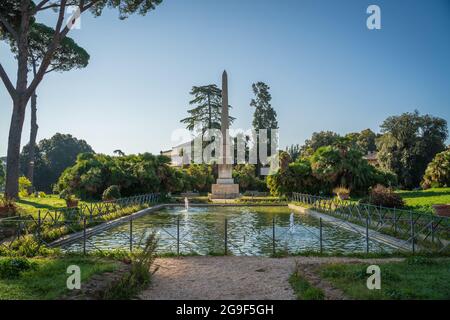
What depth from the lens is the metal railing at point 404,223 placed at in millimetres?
10250

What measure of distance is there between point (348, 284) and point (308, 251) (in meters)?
3.60

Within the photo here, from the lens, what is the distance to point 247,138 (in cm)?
5422

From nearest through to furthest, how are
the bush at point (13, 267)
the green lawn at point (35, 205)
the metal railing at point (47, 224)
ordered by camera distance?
the bush at point (13, 267) → the metal railing at point (47, 224) → the green lawn at point (35, 205)

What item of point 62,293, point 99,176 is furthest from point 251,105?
point 62,293

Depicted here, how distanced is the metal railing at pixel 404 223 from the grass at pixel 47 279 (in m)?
7.03

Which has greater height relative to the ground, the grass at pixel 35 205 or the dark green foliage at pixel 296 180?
the dark green foliage at pixel 296 180

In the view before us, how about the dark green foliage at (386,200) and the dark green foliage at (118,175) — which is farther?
the dark green foliage at (118,175)

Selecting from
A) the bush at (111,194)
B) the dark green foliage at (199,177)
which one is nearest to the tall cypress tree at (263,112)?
the dark green foliage at (199,177)

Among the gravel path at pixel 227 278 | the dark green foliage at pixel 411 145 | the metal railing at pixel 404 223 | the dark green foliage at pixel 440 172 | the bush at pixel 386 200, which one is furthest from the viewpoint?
the dark green foliage at pixel 411 145

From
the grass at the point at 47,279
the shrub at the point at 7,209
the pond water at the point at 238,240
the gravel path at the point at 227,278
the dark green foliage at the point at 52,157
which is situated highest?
the dark green foliage at the point at 52,157

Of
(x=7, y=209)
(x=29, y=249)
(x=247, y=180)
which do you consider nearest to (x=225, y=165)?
(x=247, y=180)

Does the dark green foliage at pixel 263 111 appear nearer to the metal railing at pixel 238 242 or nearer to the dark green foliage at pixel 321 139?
the dark green foliage at pixel 321 139

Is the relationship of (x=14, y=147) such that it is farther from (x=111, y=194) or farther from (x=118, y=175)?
(x=118, y=175)

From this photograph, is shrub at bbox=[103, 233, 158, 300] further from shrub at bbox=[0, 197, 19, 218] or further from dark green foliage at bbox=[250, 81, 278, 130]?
dark green foliage at bbox=[250, 81, 278, 130]
